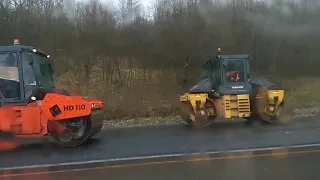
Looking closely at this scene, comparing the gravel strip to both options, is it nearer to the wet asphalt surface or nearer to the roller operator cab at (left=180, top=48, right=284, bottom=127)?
the roller operator cab at (left=180, top=48, right=284, bottom=127)

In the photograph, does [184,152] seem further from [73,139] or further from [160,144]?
[73,139]

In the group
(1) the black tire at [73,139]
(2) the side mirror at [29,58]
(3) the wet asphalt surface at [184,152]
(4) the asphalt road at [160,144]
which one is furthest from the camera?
(2) the side mirror at [29,58]

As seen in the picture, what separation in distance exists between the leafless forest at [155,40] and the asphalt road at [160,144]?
9.22 meters

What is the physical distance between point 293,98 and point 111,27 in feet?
34.8

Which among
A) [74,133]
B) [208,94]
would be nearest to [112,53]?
[208,94]

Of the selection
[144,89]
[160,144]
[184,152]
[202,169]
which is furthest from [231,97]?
[144,89]

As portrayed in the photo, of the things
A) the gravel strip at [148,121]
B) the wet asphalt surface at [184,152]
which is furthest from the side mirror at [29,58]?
the gravel strip at [148,121]

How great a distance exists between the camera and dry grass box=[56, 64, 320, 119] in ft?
63.1

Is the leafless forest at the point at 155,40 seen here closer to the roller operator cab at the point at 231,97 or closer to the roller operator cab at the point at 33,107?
the roller operator cab at the point at 231,97

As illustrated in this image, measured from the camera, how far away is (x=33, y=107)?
10469 mm

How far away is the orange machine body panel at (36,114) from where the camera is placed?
10.4 meters

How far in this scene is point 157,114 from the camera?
18703mm

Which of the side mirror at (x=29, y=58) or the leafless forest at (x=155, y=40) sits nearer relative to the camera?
the side mirror at (x=29, y=58)

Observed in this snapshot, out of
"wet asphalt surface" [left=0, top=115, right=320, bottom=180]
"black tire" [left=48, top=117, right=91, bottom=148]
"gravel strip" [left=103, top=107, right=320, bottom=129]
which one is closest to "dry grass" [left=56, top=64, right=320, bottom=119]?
"gravel strip" [left=103, top=107, right=320, bottom=129]
